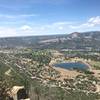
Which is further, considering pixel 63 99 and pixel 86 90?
pixel 86 90

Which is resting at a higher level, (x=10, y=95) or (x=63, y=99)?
(x=10, y=95)

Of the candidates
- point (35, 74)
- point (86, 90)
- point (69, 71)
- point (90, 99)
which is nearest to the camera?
point (90, 99)

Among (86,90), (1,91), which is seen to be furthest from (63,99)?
(1,91)

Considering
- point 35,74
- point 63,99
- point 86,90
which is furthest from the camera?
point 35,74

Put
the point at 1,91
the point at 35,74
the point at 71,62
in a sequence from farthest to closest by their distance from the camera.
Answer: the point at 71,62 < the point at 35,74 < the point at 1,91

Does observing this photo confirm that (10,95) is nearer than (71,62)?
Yes

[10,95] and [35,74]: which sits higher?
[10,95]

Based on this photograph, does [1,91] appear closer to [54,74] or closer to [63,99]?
[63,99]

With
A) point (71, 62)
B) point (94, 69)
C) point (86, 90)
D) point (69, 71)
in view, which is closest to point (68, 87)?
point (86, 90)

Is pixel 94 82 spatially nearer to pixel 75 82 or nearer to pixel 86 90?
pixel 75 82
